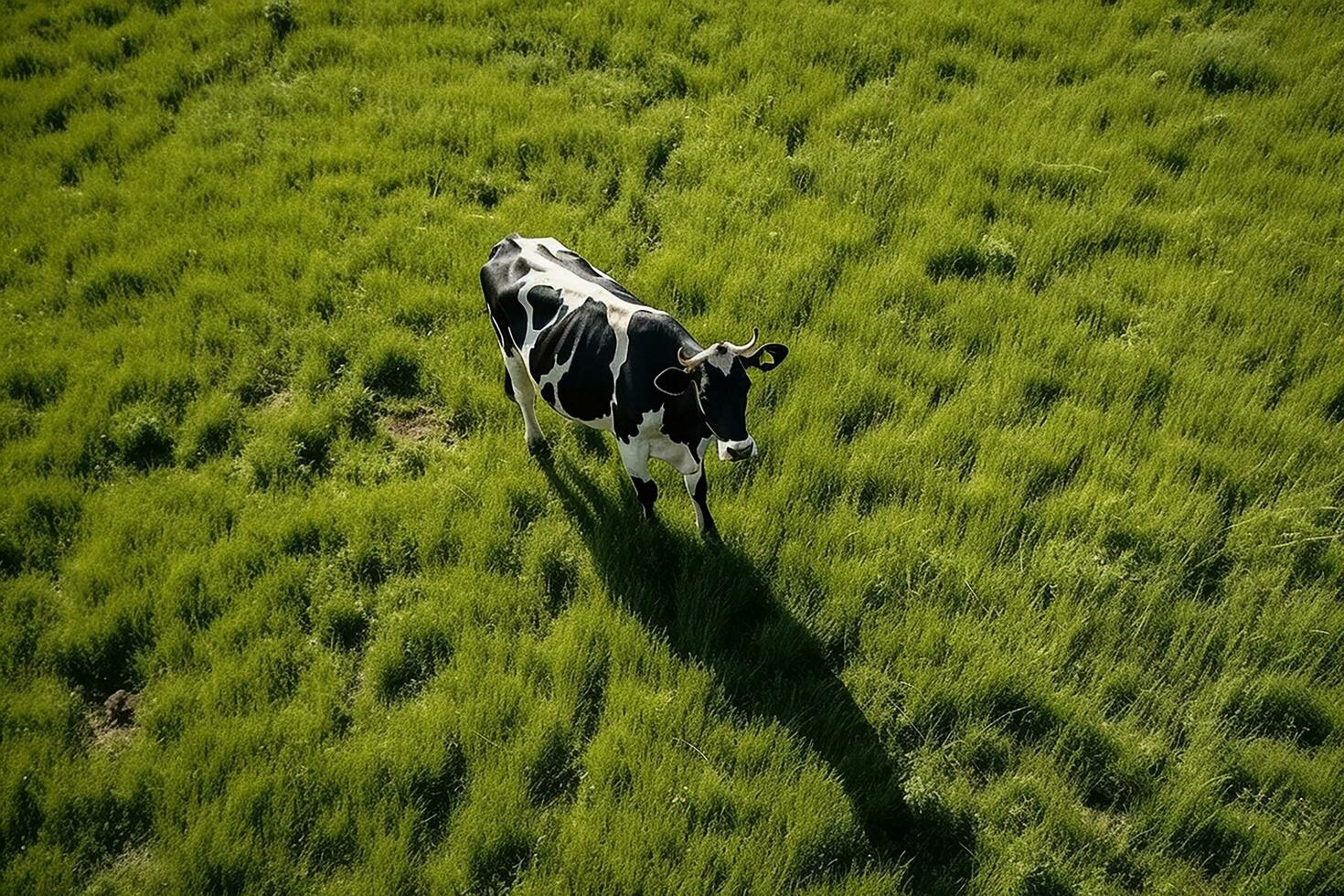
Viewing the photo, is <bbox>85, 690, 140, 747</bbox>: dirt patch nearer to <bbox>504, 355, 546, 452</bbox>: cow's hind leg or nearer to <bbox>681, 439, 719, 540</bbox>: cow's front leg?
<bbox>504, 355, 546, 452</bbox>: cow's hind leg

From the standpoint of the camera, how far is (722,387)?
499cm

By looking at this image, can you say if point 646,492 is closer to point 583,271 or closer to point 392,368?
point 583,271

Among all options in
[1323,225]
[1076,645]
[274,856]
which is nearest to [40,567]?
[274,856]

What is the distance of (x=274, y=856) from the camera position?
4473 mm

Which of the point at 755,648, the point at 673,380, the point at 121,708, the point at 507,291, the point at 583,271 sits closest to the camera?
the point at 673,380

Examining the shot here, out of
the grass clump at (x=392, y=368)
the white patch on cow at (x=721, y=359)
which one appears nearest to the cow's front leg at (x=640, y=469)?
the white patch on cow at (x=721, y=359)

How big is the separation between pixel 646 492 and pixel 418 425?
2.02 meters

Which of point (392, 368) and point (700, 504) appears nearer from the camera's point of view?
point (700, 504)

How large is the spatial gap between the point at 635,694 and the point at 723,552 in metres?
1.13

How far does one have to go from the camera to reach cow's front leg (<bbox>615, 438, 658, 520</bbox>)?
5.59 m

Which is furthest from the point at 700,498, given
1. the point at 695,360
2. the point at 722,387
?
the point at 695,360

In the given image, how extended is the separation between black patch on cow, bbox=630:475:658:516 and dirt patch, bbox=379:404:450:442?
67.1 inches

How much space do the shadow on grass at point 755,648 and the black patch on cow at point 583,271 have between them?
51.3 inches

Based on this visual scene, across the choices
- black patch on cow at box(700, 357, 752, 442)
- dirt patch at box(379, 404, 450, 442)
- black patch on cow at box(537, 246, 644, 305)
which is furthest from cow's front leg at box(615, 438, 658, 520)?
dirt patch at box(379, 404, 450, 442)
